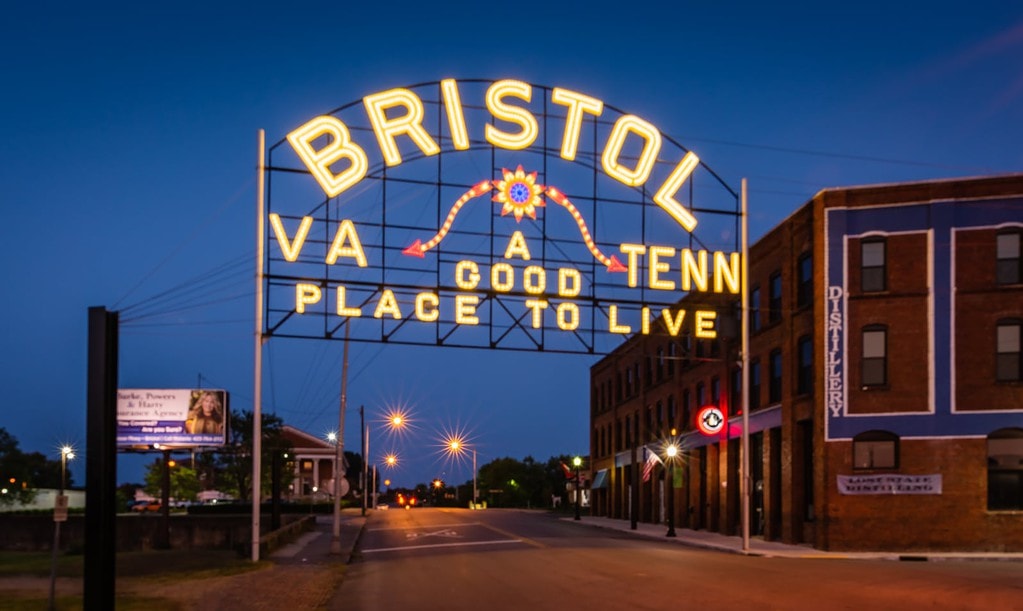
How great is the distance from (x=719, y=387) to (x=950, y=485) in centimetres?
1646

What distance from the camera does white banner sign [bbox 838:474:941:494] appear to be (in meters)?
35.3

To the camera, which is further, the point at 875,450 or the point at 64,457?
the point at 64,457

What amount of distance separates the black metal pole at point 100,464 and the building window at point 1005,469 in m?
29.2

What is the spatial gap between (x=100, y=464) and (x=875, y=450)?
2825 cm

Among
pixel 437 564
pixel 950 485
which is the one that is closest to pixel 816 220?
pixel 950 485

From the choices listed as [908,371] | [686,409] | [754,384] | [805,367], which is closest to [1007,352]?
[908,371]

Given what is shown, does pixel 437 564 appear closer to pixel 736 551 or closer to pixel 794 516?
pixel 736 551

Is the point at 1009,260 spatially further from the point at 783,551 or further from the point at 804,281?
the point at 783,551

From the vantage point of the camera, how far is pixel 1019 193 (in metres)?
35.7

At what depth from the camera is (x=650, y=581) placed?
23.3 metres

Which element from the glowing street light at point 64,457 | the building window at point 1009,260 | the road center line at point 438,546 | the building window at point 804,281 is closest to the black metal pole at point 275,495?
the road center line at point 438,546

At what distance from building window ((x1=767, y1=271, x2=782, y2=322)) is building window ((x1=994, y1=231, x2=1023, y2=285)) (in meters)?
8.34

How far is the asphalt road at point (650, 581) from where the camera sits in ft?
63.8

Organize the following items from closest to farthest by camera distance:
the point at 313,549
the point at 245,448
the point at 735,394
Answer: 1. the point at 313,549
2. the point at 735,394
3. the point at 245,448
